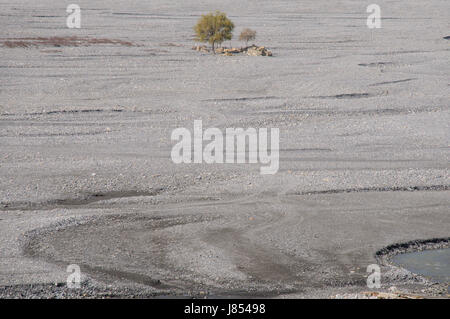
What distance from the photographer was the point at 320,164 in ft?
62.3

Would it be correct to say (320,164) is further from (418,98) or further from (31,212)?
(418,98)

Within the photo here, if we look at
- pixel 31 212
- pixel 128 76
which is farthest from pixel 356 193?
pixel 128 76

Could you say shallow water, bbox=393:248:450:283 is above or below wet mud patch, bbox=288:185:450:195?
below

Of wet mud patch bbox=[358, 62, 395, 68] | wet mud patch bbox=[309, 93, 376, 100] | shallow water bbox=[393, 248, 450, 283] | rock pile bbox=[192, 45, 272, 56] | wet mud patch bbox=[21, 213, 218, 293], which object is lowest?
shallow water bbox=[393, 248, 450, 283]

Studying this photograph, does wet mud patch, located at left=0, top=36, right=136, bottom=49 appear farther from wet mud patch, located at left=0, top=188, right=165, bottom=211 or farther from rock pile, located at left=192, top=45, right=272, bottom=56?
wet mud patch, located at left=0, top=188, right=165, bottom=211

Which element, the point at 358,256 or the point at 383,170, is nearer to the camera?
the point at 358,256

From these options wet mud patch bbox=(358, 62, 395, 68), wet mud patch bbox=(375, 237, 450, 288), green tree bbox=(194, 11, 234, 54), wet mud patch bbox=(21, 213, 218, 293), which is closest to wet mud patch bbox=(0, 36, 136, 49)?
green tree bbox=(194, 11, 234, 54)

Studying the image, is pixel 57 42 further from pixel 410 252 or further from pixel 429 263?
pixel 429 263

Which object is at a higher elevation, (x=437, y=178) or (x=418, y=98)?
(x=418, y=98)

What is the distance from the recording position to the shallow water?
12.1 metres

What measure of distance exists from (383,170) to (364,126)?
5.31 m

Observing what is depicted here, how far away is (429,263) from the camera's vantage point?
1270 centimetres

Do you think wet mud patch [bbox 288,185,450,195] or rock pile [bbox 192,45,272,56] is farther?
rock pile [bbox 192,45,272,56]

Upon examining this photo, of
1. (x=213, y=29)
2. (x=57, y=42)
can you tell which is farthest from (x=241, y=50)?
(x=57, y=42)
